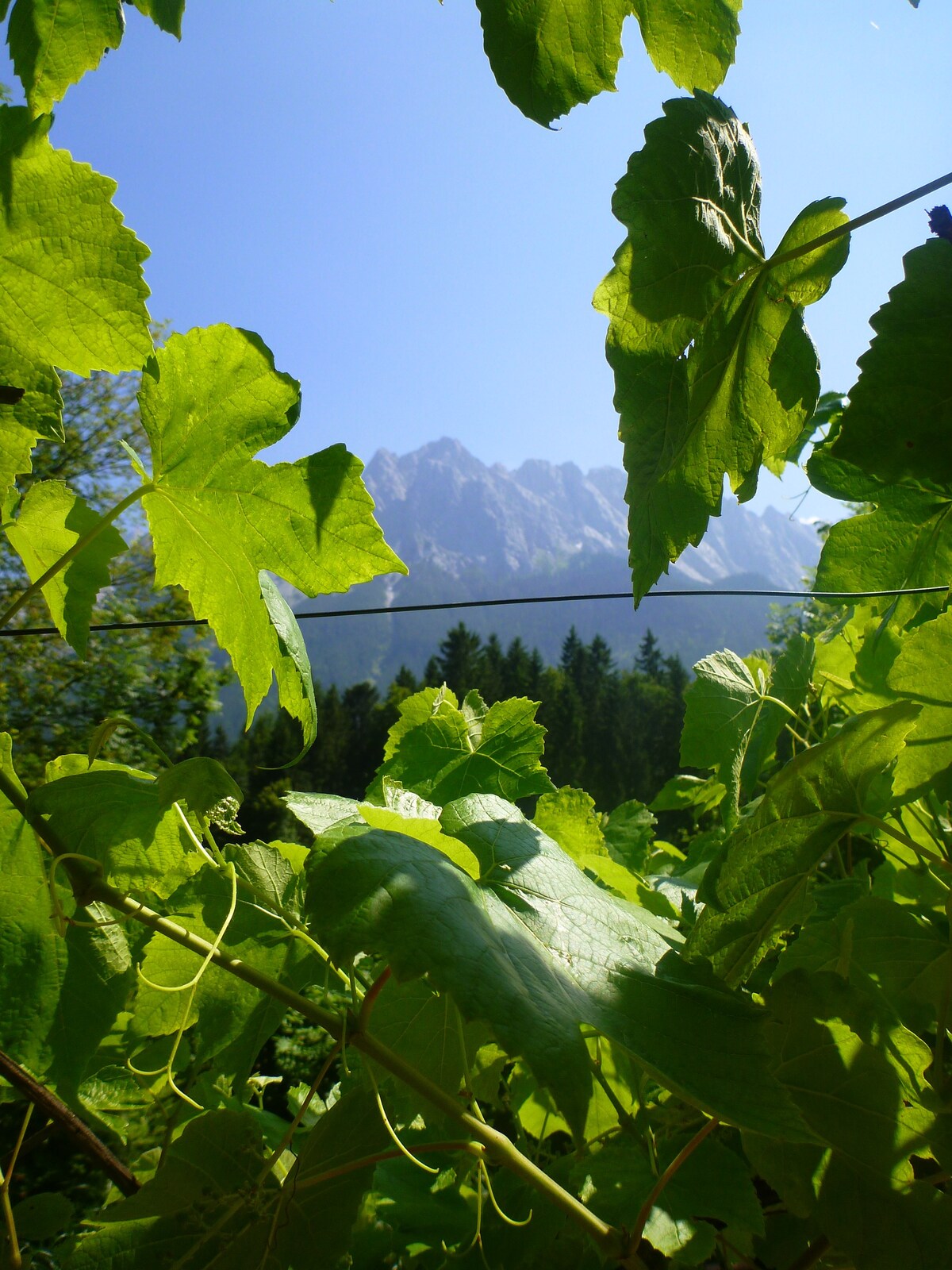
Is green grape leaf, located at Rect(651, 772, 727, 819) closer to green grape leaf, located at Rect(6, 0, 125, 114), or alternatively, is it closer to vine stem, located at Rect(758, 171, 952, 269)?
vine stem, located at Rect(758, 171, 952, 269)

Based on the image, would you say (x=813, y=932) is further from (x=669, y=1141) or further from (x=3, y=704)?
(x=3, y=704)

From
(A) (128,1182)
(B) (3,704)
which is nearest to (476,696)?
(A) (128,1182)

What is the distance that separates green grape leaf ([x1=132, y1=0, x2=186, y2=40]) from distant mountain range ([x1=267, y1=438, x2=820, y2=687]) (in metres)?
63.0

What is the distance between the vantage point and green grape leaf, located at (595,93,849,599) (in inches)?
15.5

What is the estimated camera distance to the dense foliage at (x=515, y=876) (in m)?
0.31

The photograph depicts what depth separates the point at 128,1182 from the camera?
1.61 feet

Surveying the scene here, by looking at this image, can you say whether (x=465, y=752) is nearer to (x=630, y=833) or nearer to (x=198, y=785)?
(x=198, y=785)

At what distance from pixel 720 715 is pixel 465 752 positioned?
36 cm

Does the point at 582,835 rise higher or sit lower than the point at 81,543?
lower

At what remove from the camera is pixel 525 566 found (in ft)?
300

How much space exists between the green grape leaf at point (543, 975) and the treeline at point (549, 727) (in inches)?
817

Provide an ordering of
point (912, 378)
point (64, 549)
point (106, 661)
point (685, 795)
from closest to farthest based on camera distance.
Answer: point (912, 378) < point (64, 549) < point (685, 795) < point (106, 661)

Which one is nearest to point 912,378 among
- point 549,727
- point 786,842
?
point 786,842

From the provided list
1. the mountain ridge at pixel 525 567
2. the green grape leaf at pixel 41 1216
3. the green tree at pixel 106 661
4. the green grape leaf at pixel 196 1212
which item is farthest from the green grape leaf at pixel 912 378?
the mountain ridge at pixel 525 567
